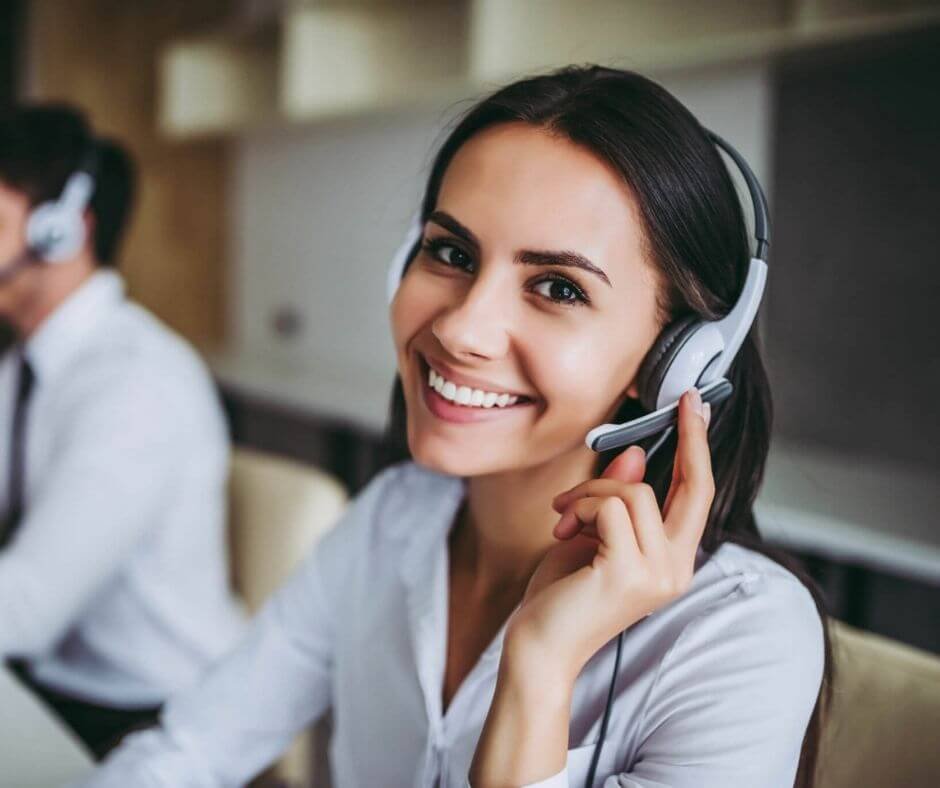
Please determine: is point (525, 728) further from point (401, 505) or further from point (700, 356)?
point (401, 505)

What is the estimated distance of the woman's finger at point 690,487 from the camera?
698 mm

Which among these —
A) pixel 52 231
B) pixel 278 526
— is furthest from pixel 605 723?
pixel 52 231

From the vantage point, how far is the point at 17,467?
5.35 ft

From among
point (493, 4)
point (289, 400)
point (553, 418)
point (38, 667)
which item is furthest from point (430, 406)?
point (289, 400)

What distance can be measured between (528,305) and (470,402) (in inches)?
4.2

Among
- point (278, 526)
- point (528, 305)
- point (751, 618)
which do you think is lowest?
point (278, 526)

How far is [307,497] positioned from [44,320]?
0.70 m

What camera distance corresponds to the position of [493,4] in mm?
Result: 2338

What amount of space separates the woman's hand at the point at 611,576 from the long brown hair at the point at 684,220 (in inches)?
6.2

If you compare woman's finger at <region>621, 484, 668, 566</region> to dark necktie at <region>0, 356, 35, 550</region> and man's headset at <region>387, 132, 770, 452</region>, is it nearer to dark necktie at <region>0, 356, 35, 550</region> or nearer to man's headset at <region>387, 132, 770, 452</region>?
man's headset at <region>387, 132, 770, 452</region>

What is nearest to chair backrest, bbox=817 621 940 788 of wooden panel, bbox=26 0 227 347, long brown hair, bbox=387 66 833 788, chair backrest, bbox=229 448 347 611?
long brown hair, bbox=387 66 833 788

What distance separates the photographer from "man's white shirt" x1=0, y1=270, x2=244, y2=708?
1454mm

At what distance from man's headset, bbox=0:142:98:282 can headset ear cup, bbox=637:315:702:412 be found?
130cm

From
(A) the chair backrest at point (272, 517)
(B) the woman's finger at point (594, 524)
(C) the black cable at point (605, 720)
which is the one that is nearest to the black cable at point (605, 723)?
(C) the black cable at point (605, 720)
